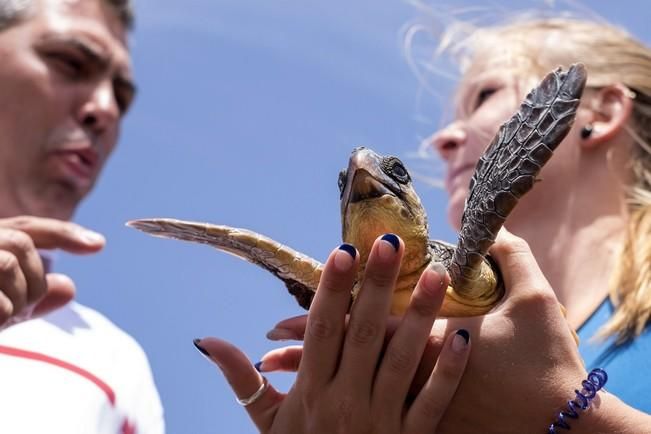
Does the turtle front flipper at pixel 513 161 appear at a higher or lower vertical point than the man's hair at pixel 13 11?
lower

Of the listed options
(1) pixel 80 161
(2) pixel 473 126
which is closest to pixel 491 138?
(2) pixel 473 126

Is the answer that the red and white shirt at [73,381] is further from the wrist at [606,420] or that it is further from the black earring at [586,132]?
the black earring at [586,132]

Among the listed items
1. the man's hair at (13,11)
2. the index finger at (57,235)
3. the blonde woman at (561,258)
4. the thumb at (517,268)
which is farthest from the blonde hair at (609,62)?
the man's hair at (13,11)

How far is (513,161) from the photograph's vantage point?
4.50 feet

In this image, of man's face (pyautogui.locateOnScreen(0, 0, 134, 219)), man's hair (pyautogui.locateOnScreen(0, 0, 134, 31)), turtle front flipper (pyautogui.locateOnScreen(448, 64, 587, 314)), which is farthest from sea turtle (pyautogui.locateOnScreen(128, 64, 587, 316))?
man's hair (pyautogui.locateOnScreen(0, 0, 134, 31))

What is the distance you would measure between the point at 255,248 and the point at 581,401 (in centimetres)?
75

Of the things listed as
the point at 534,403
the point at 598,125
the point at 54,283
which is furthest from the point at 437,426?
the point at 598,125

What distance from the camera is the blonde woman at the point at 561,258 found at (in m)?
1.35

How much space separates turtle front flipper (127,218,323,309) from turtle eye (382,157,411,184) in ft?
0.86

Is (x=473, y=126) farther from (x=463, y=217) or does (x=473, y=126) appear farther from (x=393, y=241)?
(x=393, y=241)

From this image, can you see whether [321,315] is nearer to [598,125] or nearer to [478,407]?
[478,407]

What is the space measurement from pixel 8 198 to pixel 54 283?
1.12m

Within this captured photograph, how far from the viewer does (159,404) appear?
2.53 metres

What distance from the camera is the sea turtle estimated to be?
1356 mm
